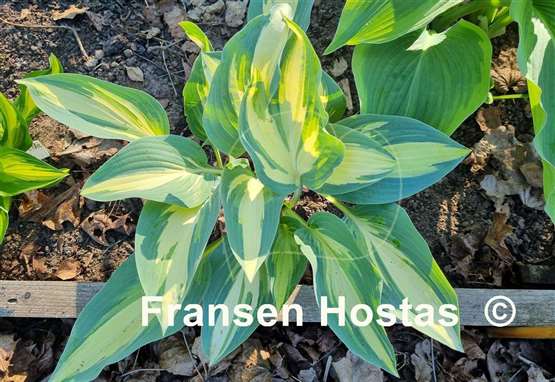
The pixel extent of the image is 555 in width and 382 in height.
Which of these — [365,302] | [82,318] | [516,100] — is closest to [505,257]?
[516,100]

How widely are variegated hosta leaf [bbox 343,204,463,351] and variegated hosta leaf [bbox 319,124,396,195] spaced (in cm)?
11

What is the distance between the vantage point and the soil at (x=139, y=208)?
132 centimetres

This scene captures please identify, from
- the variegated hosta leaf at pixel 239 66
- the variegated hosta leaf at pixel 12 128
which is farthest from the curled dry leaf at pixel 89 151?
the variegated hosta leaf at pixel 239 66

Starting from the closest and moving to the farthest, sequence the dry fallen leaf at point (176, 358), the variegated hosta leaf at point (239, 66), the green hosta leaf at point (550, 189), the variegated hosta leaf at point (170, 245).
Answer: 1. the variegated hosta leaf at point (239, 66)
2. the variegated hosta leaf at point (170, 245)
3. the green hosta leaf at point (550, 189)
4. the dry fallen leaf at point (176, 358)

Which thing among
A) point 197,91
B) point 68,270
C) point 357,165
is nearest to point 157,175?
point 197,91

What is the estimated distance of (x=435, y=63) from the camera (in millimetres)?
1130

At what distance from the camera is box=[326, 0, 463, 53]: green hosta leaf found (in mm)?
1012

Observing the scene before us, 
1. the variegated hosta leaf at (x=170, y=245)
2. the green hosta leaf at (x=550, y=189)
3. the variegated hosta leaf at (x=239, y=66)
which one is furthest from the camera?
the green hosta leaf at (x=550, y=189)

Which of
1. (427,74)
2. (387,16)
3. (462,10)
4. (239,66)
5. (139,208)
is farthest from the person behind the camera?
(139,208)

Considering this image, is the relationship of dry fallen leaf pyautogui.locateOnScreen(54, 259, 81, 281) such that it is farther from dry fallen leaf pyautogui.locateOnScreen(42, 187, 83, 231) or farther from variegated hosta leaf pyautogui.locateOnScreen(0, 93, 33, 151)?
variegated hosta leaf pyautogui.locateOnScreen(0, 93, 33, 151)

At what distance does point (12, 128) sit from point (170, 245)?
50 centimetres

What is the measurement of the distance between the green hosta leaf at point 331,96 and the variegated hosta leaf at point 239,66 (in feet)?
0.64

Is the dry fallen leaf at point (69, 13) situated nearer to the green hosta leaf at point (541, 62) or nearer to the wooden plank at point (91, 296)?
the wooden plank at point (91, 296)

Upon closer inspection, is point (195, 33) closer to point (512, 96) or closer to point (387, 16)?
point (387, 16)
